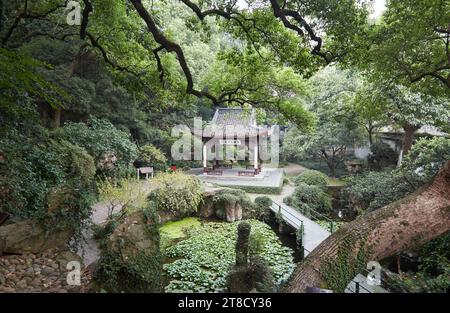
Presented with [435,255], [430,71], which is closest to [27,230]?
[435,255]

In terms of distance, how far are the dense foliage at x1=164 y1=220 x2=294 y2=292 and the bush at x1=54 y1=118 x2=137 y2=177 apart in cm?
446

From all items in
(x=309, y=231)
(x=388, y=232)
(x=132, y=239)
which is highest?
(x=388, y=232)

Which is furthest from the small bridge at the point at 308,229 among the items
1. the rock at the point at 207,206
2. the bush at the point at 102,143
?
the bush at the point at 102,143

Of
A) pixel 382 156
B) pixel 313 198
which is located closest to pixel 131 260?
pixel 313 198

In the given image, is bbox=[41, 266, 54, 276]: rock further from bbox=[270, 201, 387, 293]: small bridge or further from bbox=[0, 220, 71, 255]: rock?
bbox=[270, 201, 387, 293]: small bridge

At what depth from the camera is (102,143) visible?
35.7 feet

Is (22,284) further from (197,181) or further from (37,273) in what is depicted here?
(197,181)

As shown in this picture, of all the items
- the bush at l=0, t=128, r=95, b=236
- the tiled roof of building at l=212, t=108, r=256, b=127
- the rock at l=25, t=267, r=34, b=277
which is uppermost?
the tiled roof of building at l=212, t=108, r=256, b=127

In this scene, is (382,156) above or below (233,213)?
above

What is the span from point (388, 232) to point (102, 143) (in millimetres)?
10123

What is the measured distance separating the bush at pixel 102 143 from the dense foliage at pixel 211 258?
14.6 feet

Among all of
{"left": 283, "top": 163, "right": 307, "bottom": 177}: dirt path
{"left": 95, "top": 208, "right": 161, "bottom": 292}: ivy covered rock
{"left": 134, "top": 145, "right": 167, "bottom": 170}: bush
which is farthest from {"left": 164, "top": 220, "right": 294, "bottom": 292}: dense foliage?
{"left": 283, "top": 163, "right": 307, "bottom": 177}: dirt path

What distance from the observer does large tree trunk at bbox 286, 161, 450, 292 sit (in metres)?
3.38

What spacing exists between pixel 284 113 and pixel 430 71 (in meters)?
3.76
